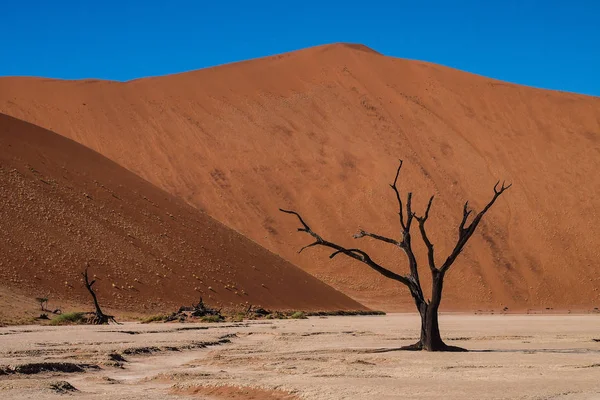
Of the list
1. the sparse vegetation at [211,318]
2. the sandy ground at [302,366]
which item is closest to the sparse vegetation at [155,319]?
the sparse vegetation at [211,318]

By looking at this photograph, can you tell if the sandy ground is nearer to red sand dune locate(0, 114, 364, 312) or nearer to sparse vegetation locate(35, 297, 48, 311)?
sparse vegetation locate(35, 297, 48, 311)

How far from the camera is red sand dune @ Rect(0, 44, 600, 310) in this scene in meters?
64.8

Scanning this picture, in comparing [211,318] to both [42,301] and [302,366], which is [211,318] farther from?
[302,366]

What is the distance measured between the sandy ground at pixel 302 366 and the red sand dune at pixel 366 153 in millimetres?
38006

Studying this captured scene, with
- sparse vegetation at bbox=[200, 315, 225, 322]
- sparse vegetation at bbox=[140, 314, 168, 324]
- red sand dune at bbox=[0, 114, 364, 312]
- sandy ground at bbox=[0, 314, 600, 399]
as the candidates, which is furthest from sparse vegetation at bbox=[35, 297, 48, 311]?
sandy ground at bbox=[0, 314, 600, 399]

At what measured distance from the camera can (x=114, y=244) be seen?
43.5 m

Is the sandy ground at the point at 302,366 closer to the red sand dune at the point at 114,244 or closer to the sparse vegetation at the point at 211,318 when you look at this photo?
the sparse vegetation at the point at 211,318

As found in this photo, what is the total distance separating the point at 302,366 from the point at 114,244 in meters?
30.6

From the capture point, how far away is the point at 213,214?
6731 cm

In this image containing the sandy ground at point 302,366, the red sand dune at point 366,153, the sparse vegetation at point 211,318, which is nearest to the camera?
the sandy ground at point 302,366

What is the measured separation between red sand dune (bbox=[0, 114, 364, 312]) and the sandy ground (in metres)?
15.0

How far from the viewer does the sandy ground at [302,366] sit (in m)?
11.0

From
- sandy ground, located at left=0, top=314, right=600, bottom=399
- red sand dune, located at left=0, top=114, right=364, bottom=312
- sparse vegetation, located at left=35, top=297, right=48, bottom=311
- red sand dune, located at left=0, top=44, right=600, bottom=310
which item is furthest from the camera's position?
red sand dune, located at left=0, top=44, right=600, bottom=310

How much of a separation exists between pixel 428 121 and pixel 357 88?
30.3ft
